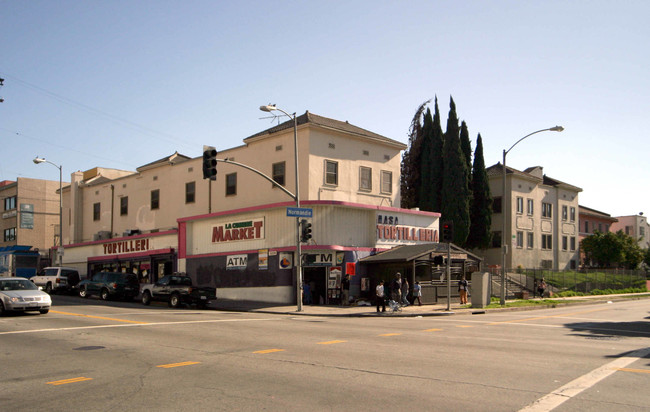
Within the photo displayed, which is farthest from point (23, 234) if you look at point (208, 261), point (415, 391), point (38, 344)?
point (415, 391)

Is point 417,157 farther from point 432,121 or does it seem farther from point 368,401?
point 368,401

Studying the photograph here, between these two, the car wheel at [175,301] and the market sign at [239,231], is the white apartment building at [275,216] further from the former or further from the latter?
the car wheel at [175,301]

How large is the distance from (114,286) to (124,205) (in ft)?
58.8

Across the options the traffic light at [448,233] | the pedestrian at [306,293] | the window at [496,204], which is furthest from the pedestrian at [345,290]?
the window at [496,204]

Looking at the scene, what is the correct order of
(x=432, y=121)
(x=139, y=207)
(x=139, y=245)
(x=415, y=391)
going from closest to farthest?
(x=415, y=391) → (x=139, y=245) → (x=139, y=207) → (x=432, y=121)

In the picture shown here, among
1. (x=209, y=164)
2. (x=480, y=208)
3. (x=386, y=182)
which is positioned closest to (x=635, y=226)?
(x=480, y=208)

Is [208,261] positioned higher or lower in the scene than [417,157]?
lower

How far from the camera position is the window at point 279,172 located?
35.6m

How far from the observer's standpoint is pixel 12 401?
805cm

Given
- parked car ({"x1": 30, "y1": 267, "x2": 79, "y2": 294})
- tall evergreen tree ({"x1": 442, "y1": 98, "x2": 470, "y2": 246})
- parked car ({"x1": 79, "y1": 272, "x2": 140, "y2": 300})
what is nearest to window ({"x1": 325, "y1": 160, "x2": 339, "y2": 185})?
parked car ({"x1": 79, "y1": 272, "x2": 140, "y2": 300})

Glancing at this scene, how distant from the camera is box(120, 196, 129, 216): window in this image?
49.4 metres

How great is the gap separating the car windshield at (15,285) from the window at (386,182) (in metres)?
23.0

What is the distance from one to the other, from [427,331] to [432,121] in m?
37.0

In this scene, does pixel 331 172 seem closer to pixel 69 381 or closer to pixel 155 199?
pixel 155 199
